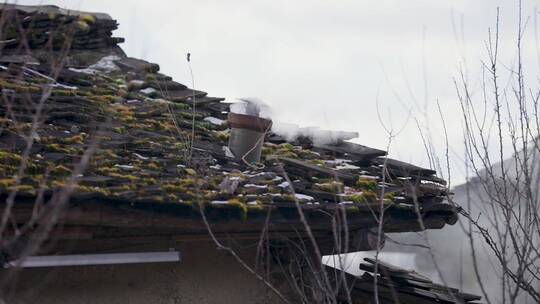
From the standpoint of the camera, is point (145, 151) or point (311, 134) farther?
point (311, 134)

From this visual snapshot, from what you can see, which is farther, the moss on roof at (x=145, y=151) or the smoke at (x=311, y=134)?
the smoke at (x=311, y=134)

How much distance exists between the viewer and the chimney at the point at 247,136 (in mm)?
6539

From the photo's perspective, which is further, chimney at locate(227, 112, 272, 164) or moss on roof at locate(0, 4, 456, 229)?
chimney at locate(227, 112, 272, 164)

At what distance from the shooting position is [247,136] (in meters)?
6.60

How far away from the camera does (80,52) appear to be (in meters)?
8.12

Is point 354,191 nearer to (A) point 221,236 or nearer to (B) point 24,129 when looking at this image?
(A) point 221,236

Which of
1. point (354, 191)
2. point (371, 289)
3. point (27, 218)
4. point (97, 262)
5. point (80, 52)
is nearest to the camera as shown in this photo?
point (27, 218)

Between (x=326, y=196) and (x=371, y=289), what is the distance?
1.16 metres

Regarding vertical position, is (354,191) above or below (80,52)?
below

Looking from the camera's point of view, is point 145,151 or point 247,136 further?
point 247,136

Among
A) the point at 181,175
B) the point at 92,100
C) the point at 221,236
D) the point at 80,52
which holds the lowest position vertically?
the point at 221,236

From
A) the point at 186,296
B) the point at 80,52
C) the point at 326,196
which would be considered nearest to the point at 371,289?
the point at 326,196

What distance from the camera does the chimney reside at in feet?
21.5

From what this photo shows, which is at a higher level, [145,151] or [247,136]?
[247,136]
